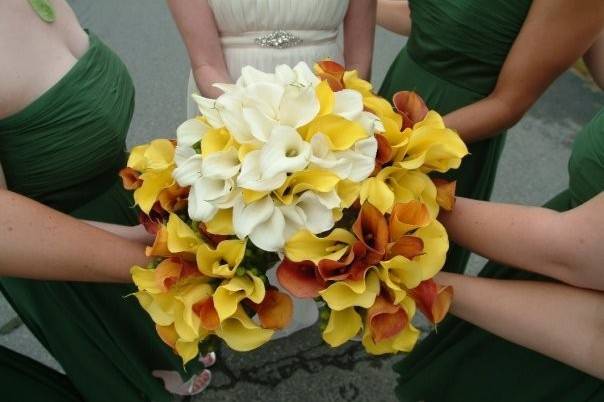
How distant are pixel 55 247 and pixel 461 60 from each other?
3.03 ft

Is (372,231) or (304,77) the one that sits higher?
(304,77)

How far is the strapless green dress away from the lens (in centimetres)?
92

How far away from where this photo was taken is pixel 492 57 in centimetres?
112

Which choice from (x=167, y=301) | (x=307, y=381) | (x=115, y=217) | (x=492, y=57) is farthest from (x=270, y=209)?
(x=307, y=381)

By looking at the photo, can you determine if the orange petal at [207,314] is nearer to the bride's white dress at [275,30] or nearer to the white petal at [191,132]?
the white petal at [191,132]

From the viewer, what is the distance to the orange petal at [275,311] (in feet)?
2.18

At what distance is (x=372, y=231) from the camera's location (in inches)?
24.9

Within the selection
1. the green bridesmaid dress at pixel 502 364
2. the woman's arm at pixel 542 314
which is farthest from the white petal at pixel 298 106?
the green bridesmaid dress at pixel 502 364

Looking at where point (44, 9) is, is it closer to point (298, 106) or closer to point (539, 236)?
point (298, 106)

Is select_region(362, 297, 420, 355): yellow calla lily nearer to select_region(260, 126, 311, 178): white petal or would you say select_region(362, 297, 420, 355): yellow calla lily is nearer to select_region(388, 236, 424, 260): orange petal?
select_region(388, 236, 424, 260): orange petal

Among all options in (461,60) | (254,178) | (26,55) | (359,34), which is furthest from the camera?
(359,34)

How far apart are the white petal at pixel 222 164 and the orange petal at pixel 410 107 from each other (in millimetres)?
262

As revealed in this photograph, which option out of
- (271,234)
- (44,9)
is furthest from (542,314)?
(44,9)

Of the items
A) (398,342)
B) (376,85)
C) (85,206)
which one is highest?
(398,342)
